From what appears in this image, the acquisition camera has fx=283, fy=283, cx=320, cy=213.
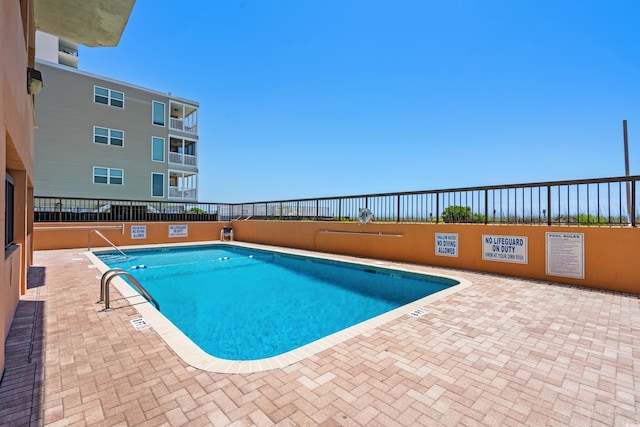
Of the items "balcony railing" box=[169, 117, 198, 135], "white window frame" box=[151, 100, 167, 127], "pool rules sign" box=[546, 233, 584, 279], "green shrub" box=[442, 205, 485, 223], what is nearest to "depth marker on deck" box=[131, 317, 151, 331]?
"green shrub" box=[442, 205, 485, 223]

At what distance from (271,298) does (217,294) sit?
133cm

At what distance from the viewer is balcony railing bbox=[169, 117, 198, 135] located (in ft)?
62.2

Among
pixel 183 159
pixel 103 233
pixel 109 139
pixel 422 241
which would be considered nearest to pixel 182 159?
pixel 183 159

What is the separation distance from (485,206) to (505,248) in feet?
3.67

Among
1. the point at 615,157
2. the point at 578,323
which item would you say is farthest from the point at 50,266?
the point at 615,157

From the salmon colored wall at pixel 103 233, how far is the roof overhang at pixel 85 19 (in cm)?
748

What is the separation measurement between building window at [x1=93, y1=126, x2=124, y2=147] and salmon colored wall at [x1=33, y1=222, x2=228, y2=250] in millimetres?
7195

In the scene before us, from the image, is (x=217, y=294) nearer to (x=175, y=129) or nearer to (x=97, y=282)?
(x=97, y=282)

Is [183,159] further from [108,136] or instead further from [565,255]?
[565,255]

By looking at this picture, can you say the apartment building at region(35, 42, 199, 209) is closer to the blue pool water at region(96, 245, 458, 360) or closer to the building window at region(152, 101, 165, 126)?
the building window at region(152, 101, 165, 126)

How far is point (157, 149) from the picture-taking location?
18094 millimetres

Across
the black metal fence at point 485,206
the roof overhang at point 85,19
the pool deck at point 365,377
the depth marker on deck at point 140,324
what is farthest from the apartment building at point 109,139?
the pool deck at point 365,377

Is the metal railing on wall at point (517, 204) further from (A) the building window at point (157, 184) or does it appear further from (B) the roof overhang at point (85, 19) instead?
(A) the building window at point (157, 184)

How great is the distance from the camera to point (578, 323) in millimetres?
3688
